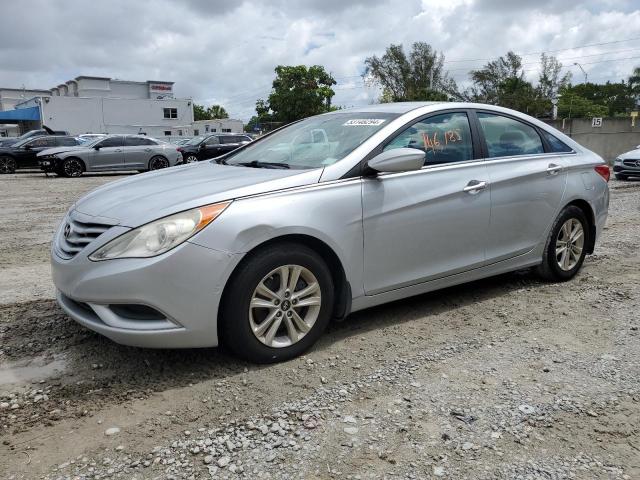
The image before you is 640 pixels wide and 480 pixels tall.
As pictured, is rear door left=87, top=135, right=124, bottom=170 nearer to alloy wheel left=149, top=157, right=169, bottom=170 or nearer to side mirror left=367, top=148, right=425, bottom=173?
alloy wheel left=149, top=157, right=169, bottom=170

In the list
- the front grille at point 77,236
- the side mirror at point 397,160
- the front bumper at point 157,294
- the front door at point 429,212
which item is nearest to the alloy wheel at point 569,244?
the front door at point 429,212

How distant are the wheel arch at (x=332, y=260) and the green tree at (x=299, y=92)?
58273 mm

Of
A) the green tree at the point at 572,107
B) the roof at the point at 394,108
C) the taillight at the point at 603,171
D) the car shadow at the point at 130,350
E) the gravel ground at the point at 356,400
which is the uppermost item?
the green tree at the point at 572,107

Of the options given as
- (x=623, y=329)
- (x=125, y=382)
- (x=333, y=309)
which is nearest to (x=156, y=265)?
(x=125, y=382)

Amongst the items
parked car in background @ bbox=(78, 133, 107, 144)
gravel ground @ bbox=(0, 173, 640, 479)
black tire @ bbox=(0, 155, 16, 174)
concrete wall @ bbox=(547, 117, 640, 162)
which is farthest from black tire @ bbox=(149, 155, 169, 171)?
gravel ground @ bbox=(0, 173, 640, 479)

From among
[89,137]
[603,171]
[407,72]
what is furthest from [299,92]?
[603,171]

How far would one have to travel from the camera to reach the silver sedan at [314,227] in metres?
2.97

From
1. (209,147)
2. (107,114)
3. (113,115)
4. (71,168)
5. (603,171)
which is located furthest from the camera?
(113,115)

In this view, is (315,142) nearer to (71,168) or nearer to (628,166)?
(628,166)

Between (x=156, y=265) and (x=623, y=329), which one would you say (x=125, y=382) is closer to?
(x=156, y=265)

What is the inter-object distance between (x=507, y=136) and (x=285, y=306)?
2552 mm

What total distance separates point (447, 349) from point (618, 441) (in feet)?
3.86

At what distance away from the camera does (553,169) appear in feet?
15.5

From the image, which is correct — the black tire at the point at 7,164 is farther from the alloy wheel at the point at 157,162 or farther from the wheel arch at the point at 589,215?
the wheel arch at the point at 589,215
